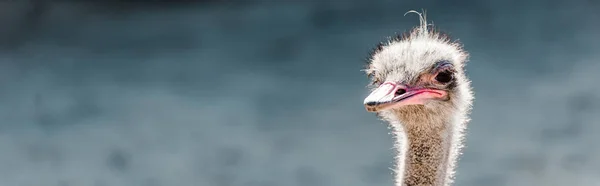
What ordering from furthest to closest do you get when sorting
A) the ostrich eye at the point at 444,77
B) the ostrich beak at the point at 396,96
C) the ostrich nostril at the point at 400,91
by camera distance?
the ostrich eye at the point at 444,77, the ostrich nostril at the point at 400,91, the ostrich beak at the point at 396,96

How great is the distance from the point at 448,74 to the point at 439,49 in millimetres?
167

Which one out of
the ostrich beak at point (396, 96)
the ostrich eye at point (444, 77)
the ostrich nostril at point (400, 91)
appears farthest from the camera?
the ostrich eye at point (444, 77)

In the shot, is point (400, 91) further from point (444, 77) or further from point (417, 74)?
point (444, 77)

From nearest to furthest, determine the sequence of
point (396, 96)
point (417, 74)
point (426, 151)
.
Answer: point (396, 96), point (417, 74), point (426, 151)

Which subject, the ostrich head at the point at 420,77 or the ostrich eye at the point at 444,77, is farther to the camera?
the ostrich eye at the point at 444,77

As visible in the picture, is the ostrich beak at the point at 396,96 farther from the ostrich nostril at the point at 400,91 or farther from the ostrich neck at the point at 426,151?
the ostrich neck at the point at 426,151

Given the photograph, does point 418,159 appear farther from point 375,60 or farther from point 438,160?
point 375,60

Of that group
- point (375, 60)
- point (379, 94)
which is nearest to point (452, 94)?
point (375, 60)

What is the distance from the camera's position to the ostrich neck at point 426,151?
16.0 feet

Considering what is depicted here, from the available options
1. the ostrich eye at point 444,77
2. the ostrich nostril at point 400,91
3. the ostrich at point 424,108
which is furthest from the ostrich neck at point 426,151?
the ostrich nostril at point 400,91

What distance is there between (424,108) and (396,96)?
37 cm

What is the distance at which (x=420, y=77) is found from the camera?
189 inches

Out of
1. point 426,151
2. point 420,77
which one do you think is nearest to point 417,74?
point 420,77

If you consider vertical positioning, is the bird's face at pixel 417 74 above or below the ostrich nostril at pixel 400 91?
above
